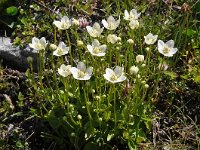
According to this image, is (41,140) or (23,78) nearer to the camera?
(41,140)

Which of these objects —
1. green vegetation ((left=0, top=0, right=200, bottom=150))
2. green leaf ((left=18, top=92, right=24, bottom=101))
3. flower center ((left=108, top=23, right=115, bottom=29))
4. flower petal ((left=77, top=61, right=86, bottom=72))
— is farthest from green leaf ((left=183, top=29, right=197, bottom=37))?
green leaf ((left=18, top=92, right=24, bottom=101))

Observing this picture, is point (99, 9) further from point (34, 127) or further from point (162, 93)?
point (34, 127)

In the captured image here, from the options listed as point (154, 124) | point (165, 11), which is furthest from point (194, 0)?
point (154, 124)

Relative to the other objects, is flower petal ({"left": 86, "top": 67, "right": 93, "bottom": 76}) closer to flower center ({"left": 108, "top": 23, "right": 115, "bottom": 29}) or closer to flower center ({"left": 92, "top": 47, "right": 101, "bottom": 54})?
flower center ({"left": 92, "top": 47, "right": 101, "bottom": 54})

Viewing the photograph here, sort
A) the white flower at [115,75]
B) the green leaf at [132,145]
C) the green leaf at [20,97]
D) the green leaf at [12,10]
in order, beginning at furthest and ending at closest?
the green leaf at [12,10]
the green leaf at [20,97]
the green leaf at [132,145]
the white flower at [115,75]

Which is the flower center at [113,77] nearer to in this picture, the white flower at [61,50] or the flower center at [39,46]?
the white flower at [61,50]

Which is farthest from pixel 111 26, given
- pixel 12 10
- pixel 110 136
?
pixel 12 10

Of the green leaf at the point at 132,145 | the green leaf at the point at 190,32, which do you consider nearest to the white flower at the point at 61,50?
the green leaf at the point at 132,145
